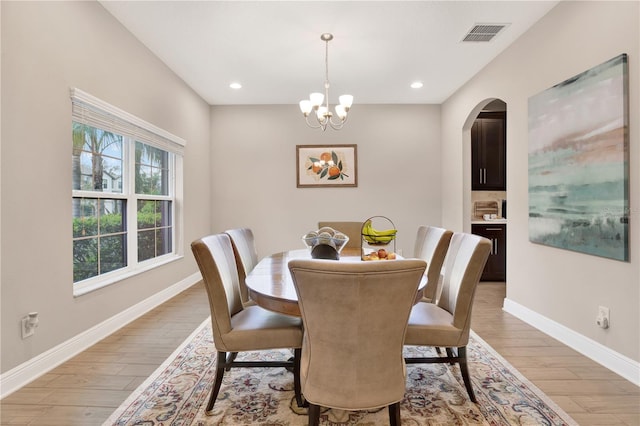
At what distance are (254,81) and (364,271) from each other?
150 inches

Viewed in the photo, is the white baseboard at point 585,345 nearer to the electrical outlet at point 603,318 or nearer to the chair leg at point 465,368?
the electrical outlet at point 603,318

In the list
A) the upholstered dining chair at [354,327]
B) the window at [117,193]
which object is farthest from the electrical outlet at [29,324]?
the upholstered dining chair at [354,327]

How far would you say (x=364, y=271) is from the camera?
1.16 meters

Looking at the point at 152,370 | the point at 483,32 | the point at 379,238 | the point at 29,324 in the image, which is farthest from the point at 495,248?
the point at 29,324

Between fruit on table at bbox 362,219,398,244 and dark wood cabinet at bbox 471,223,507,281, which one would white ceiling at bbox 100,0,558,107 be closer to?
fruit on table at bbox 362,219,398,244

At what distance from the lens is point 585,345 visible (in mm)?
2477

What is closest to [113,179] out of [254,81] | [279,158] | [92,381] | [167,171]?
[167,171]

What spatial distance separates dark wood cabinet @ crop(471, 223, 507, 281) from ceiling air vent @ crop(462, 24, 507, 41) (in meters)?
2.40

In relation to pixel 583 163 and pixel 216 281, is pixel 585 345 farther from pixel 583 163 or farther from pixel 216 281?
pixel 216 281

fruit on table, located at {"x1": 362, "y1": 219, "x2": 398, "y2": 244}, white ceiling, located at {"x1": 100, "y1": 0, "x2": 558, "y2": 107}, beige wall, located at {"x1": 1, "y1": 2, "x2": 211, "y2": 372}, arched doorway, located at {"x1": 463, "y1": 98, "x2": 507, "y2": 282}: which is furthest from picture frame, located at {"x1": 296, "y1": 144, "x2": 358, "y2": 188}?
fruit on table, located at {"x1": 362, "y1": 219, "x2": 398, "y2": 244}

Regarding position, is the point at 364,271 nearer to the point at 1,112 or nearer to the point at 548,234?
the point at 1,112

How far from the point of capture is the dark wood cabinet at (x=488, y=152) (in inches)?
187

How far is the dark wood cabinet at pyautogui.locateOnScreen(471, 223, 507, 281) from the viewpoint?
465 centimetres

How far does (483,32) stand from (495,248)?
9.24ft
